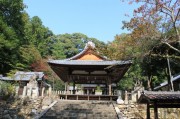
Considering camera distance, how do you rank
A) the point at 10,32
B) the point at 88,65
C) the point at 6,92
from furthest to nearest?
the point at 10,32
the point at 88,65
the point at 6,92

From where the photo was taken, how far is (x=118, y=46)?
57.2 feet

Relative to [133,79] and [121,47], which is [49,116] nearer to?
[121,47]

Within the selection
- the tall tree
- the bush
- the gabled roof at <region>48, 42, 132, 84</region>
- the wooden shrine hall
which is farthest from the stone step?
the tall tree

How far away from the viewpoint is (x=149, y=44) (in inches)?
576

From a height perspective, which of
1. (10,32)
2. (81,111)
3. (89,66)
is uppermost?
(10,32)

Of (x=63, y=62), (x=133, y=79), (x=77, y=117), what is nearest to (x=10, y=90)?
(x=63, y=62)

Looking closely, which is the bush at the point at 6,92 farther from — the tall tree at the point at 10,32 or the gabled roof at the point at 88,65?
the tall tree at the point at 10,32

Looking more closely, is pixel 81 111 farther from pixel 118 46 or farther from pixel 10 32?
pixel 10 32

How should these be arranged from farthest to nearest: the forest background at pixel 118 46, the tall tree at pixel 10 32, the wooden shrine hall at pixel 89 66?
the tall tree at pixel 10 32, the wooden shrine hall at pixel 89 66, the forest background at pixel 118 46

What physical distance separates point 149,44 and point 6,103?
1110cm

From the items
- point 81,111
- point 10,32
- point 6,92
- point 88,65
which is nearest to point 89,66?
point 88,65

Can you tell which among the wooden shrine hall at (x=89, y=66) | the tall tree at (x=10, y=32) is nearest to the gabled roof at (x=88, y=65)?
the wooden shrine hall at (x=89, y=66)

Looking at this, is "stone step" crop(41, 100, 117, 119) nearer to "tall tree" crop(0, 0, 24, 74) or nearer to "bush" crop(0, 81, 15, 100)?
"bush" crop(0, 81, 15, 100)

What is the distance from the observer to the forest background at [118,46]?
14180 millimetres
